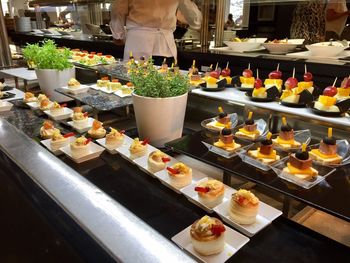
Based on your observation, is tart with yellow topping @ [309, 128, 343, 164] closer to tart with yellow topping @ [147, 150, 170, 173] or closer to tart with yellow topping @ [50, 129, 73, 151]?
tart with yellow topping @ [147, 150, 170, 173]

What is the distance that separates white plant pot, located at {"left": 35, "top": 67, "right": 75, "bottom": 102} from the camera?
199cm

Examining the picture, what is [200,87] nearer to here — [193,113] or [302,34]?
[193,113]

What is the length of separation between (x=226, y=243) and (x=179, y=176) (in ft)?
0.94

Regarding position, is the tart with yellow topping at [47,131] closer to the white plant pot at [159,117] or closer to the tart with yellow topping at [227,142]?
the white plant pot at [159,117]

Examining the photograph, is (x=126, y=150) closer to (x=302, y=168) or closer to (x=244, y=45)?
(x=302, y=168)

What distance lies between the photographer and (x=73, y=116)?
5.08ft

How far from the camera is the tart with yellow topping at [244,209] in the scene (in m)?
0.85

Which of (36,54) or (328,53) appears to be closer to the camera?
(36,54)

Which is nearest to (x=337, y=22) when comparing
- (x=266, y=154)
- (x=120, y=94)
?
(x=120, y=94)

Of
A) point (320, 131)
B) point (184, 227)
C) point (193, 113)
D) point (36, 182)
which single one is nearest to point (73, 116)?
point (193, 113)

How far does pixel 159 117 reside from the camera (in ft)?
4.39

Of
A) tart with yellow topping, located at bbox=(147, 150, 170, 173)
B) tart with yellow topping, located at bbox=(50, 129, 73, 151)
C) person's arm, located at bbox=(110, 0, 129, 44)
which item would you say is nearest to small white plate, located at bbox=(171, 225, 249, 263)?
tart with yellow topping, located at bbox=(147, 150, 170, 173)

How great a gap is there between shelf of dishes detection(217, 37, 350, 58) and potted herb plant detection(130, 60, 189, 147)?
4.31 feet

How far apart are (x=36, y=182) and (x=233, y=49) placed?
226 centimetres
